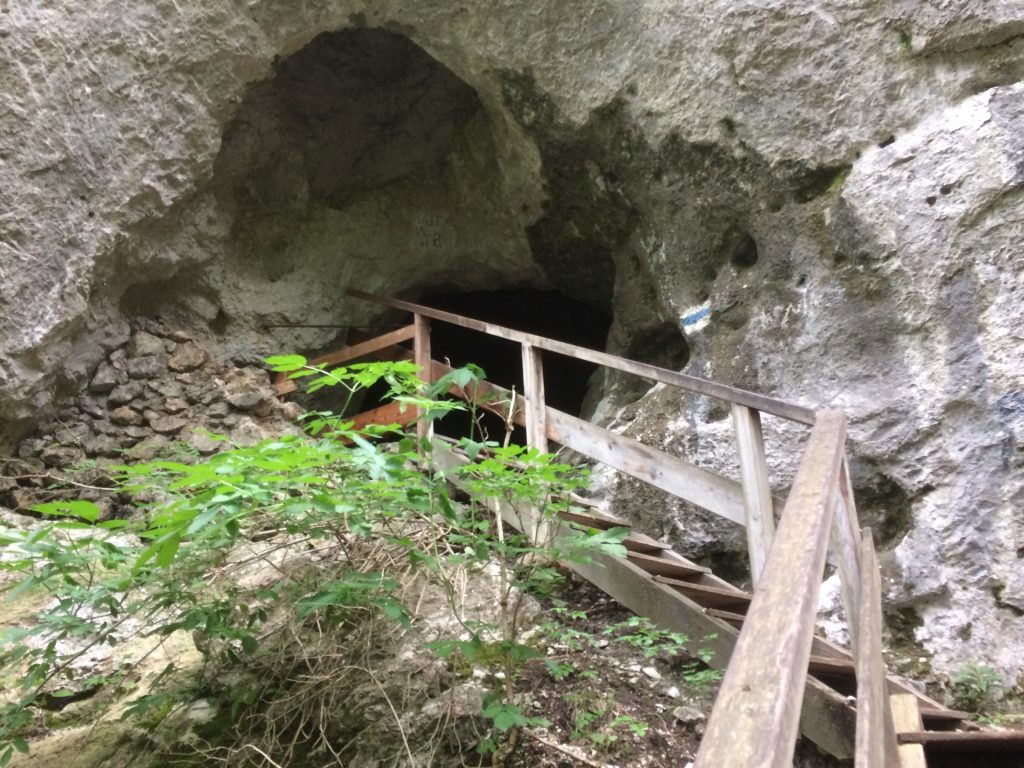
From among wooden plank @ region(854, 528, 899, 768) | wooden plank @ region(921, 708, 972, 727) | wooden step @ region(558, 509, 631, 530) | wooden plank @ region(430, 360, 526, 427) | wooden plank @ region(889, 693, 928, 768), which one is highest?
wooden plank @ region(430, 360, 526, 427)

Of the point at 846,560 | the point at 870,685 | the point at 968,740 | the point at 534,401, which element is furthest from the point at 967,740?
the point at 534,401

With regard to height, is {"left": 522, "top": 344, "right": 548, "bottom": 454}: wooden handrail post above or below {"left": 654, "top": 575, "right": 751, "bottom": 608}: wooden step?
above

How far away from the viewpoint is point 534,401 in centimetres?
363

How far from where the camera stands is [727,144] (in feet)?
14.4

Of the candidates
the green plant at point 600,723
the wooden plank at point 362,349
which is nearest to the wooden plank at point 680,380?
the wooden plank at point 362,349

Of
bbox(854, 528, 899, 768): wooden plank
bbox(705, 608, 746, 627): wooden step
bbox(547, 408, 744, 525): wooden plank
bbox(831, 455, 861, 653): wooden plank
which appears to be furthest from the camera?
bbox(547, 408, 744, 525): wooden plank

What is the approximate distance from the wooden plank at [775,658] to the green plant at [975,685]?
2.16 metres

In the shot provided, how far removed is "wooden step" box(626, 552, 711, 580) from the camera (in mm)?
3121

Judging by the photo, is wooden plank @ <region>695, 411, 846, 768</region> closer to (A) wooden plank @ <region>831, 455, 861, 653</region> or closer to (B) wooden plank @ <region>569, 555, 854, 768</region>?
(A) wooden plank @ <region>831, 455, 861, 653</region>

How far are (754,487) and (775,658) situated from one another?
1.81 metres

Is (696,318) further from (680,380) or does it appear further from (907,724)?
(907,724)

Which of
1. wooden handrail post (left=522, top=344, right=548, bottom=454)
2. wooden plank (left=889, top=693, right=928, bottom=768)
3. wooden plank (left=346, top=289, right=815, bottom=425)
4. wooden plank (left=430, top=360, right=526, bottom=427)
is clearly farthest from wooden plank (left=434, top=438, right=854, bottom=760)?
wooden plank (left=430, top=360, right=526, bottom=427)

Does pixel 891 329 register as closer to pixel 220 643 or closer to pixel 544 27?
pixel 544 27

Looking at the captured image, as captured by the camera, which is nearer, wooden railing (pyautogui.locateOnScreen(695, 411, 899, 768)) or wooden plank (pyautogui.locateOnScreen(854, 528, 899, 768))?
wooden railing (pyautogui.locateOnScreen(695, 411, 899, 768))
